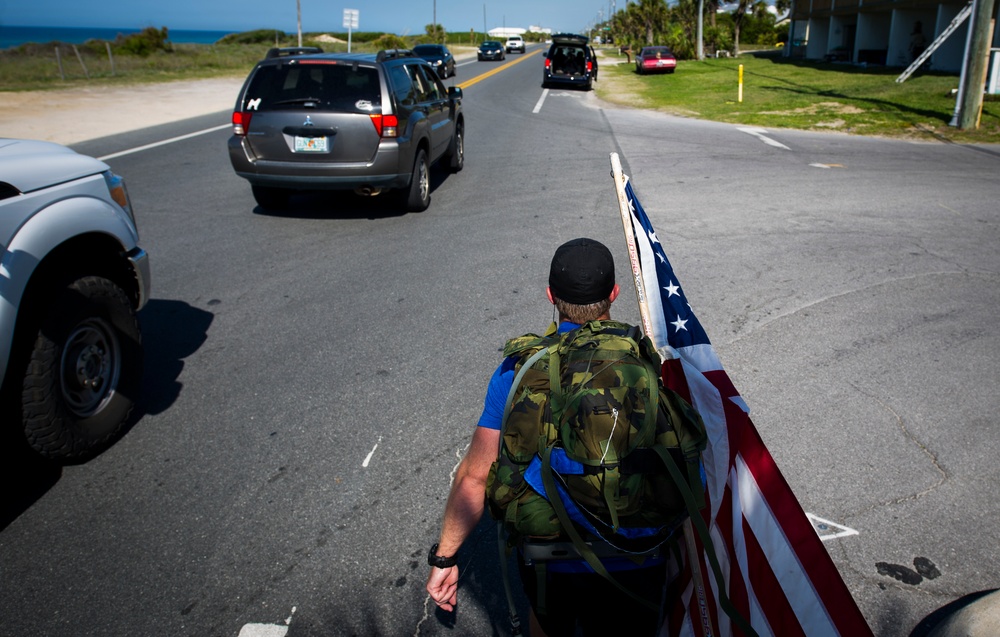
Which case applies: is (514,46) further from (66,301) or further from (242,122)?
(66,301)

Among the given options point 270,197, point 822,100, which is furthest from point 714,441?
point 822,100

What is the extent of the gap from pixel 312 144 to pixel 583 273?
7164 millimetres

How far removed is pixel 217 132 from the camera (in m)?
16.8

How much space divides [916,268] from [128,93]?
24.7 meters

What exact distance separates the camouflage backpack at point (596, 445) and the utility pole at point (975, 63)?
17.8 meters

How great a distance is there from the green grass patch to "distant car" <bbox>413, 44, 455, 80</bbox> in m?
7.00

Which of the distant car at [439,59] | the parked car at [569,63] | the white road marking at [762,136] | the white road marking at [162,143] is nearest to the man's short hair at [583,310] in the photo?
the white road marking at [162,143]

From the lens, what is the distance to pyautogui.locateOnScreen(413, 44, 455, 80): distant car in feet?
116

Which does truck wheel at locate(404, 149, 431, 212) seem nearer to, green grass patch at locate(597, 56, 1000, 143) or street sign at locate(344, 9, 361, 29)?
green grass patch at locate(597, 56, 1000, 143)

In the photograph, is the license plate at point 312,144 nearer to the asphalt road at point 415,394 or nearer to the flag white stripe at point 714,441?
the asphalt road at point 415,394

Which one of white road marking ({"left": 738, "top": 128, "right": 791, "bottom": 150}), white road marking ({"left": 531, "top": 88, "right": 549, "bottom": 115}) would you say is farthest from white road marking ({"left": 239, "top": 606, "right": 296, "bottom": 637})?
white road marking ({"left": 531, "top": 88, "right": 549, "bottom": 115})

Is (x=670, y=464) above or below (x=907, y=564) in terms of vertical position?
above

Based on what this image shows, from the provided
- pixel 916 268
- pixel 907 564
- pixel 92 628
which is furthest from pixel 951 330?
pixel 92 628

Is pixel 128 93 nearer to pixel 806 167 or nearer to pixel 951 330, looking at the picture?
pixel 806 167
